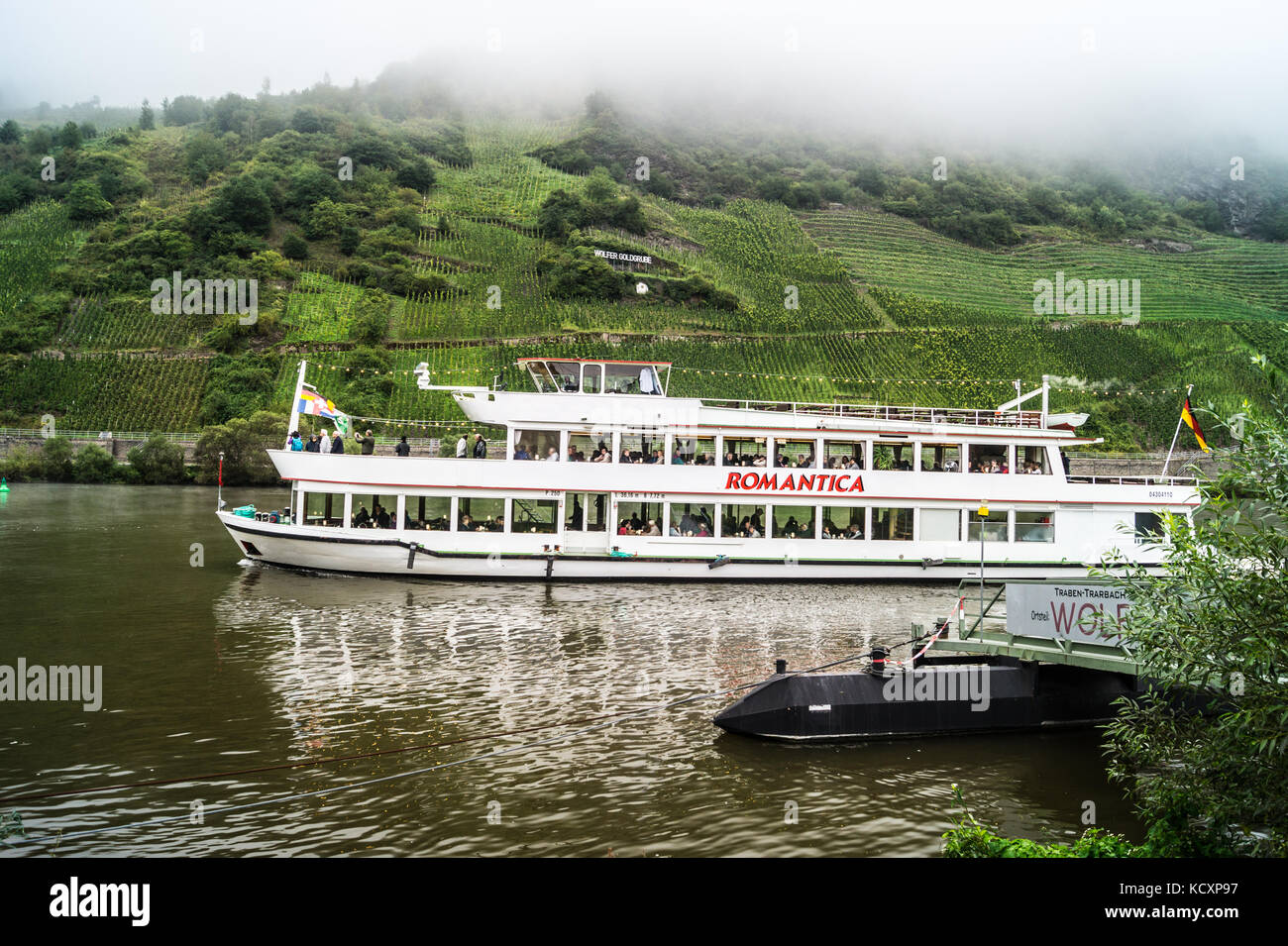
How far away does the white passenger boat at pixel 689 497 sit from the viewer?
25094 mm

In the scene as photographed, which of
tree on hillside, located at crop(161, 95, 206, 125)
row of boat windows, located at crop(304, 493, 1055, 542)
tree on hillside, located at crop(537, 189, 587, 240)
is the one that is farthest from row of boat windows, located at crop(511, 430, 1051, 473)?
→ tree on hillside, located at crop(161, 95, 206, 125)

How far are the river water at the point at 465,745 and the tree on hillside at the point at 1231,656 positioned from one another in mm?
2341

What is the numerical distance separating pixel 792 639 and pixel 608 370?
11.2 meters

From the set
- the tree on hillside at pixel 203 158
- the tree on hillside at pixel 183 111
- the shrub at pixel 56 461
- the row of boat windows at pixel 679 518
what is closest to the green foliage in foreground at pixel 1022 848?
the row of boat windows at pixel 679 518

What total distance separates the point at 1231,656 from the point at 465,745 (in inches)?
354

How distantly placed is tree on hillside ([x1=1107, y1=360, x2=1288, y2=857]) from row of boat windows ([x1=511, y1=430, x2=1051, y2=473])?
18.6 meters

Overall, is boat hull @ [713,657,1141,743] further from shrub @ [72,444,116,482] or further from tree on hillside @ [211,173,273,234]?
tree on hillside @ [211,173,273,234]

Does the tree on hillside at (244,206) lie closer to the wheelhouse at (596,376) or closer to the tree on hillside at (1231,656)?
the wheelhouse at (596,376)
